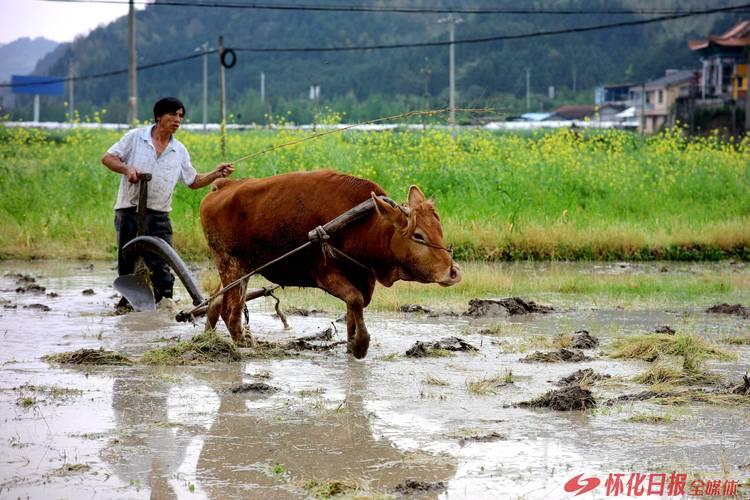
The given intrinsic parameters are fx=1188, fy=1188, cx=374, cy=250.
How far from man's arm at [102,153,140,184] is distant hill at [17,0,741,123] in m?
71.3

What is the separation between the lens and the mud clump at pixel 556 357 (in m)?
8.28

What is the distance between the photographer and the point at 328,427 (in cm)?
638

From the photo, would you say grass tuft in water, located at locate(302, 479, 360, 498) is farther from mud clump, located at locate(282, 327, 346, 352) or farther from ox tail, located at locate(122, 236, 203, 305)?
ox tail, located at locate(122, 236, 203, 305)

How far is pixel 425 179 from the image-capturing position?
18.5 m

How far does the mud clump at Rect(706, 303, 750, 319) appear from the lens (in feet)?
34.4

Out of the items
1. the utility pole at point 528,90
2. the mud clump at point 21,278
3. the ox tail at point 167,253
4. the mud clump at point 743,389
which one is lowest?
the mud clump at point 21,278

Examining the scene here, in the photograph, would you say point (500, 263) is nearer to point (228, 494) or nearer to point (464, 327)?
point (464, 327)

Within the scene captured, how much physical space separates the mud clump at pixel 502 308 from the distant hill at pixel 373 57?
70.2 meters

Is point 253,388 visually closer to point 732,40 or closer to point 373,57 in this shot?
point 732,40

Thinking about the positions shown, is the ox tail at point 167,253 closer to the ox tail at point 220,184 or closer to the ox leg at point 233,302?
the ox leg at point 233,302

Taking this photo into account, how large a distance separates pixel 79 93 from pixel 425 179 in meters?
105

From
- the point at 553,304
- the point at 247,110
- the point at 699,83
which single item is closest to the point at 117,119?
the point at 247,110

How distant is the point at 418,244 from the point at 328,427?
1.73 m

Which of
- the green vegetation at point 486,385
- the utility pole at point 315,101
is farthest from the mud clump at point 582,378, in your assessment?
the utility pole at point 315,101
